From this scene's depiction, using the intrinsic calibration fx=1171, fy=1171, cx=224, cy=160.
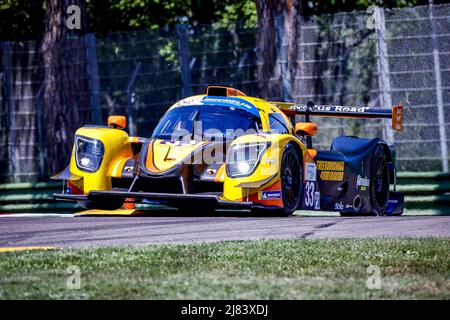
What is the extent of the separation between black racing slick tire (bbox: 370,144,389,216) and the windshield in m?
2.05

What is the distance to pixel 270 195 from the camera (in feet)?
39.9

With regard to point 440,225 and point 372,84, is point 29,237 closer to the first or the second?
point 440,225

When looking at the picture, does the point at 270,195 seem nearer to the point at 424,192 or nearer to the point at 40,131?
the point at 424,192

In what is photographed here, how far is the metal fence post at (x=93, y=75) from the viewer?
18.4 metres

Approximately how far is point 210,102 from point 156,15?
19179 millimetres

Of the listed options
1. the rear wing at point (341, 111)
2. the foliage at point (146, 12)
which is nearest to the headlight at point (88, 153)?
the rear wing at point (341, 111)

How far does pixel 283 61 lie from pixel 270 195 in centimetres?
530

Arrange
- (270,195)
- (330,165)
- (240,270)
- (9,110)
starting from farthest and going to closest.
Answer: (9,110) < (330,165) < (270,195) < (240,270)

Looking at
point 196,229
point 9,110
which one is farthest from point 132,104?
point 196,229

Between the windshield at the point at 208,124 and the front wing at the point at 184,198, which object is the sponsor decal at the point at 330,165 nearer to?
the windshield at the point at 208,124

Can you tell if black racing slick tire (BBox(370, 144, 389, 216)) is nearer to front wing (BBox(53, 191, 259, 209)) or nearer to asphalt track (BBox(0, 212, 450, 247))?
asphalt track (BBox(0, 212, 450, 247))

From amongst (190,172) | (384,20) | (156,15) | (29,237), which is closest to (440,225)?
(190,172)

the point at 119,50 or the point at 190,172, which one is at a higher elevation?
the point at 119,50

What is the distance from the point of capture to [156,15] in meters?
32.2
